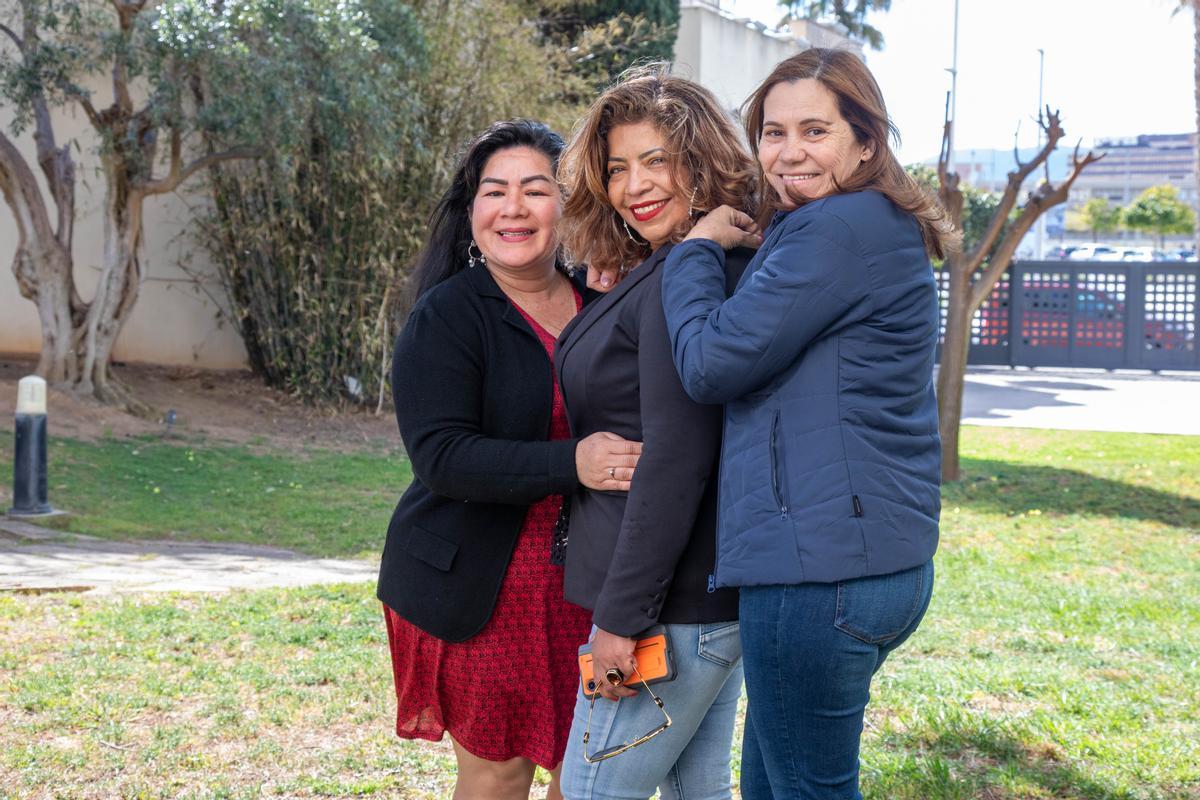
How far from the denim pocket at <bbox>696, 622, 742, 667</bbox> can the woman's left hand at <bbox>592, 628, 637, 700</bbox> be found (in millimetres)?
126

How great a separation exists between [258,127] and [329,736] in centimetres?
797

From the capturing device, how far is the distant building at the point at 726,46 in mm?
21156

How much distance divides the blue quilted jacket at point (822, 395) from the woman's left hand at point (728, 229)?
14cm

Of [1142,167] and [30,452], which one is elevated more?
[1142,167]

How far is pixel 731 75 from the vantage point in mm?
22281

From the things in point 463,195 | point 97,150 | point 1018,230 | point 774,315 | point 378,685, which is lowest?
point 378,685

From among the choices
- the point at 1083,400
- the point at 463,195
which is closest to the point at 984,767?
the point at 463,195

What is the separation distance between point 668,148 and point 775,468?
2.02 feet

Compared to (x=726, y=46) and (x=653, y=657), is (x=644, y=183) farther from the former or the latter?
(x=726, y=46)

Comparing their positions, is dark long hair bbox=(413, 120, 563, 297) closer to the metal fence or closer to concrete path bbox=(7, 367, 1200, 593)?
concrete path bbox=(7, 367, 1200, 593)

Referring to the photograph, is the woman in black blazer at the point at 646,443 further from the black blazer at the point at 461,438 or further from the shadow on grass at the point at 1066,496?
the shadow on grass at the point at 1066,496

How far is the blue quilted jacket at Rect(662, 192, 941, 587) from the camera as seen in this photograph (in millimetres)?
1868

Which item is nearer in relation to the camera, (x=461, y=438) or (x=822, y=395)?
(x=822, y=395)

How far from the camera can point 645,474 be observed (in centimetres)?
202
